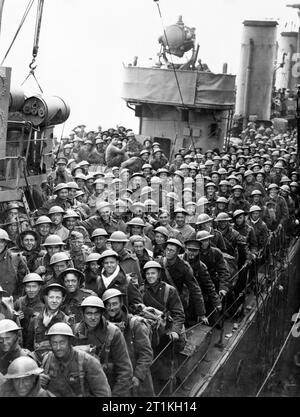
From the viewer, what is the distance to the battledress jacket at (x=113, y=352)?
554 centimetres

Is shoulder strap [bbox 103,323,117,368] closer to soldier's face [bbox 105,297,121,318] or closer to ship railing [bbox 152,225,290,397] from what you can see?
soldier's face [bbox 105,297,121,318]

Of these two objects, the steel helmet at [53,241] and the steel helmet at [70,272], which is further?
the steel helmet at [53,241]

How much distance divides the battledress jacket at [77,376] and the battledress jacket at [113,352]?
0.44 metres

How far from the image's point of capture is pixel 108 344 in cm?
553

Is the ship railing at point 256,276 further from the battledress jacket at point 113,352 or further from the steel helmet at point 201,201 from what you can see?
the battledress jacket at point 113,352

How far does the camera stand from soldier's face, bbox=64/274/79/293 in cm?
645

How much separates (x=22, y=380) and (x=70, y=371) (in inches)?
20.1

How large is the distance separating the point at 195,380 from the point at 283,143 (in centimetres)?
1779

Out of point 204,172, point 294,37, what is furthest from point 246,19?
point 204,172

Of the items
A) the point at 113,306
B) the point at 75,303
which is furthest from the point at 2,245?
the point at 113,306

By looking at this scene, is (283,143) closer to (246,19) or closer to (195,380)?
(246,19)

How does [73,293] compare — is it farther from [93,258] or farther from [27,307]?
[93,258]

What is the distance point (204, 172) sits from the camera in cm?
1503

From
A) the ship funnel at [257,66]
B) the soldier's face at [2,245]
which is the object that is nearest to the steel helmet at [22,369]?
the soldier's face at [2,245]
